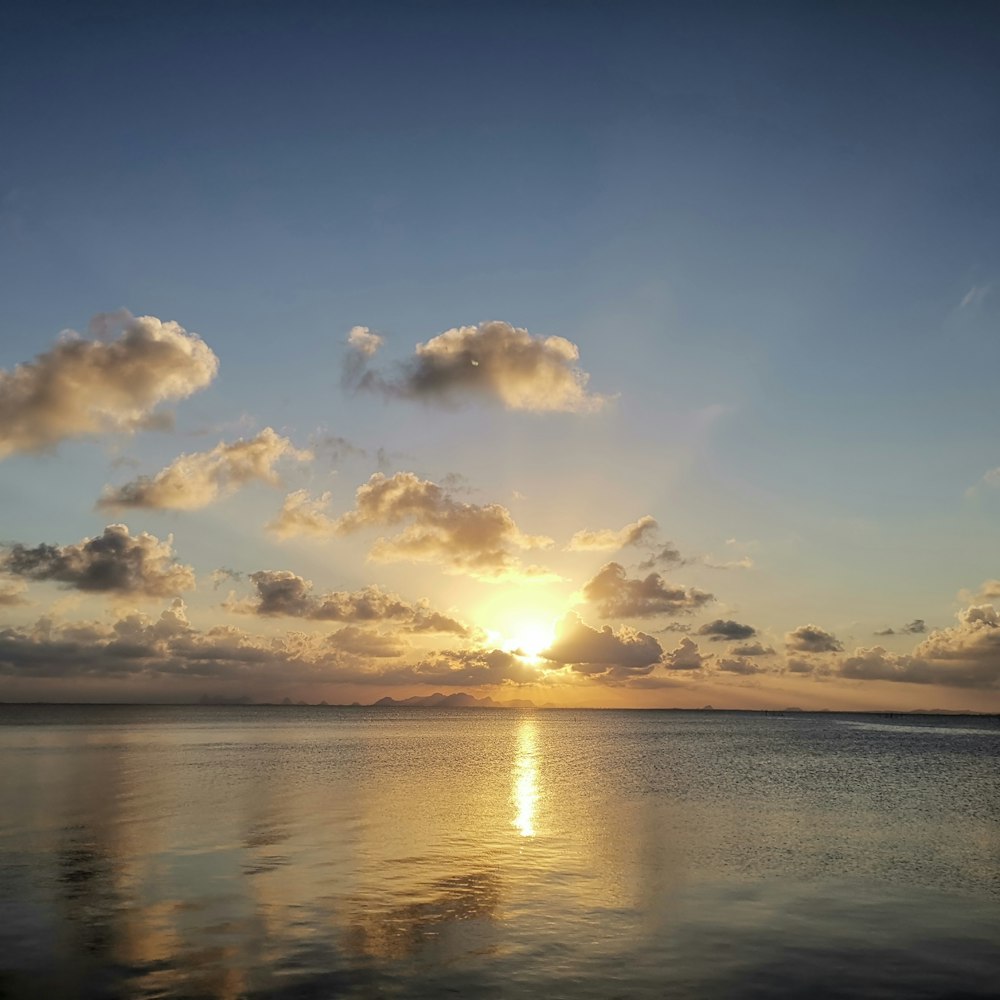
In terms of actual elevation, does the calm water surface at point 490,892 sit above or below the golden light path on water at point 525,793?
above

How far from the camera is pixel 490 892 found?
1020 inches

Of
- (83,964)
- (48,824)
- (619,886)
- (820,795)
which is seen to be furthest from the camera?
(820,795)

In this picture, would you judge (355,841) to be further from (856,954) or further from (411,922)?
(856,954)

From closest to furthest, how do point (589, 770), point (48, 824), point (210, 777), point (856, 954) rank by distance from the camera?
point (856, 954)
point (48, 824)
point (210, 777)
point (589, 770)

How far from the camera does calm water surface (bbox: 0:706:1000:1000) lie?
18.2 m

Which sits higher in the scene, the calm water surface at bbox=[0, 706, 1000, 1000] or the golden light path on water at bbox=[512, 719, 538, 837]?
the calm water surface at bbox=[0, 706, 1000, 1000]

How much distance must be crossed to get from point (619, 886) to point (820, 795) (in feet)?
111

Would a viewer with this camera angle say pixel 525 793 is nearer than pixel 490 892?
No

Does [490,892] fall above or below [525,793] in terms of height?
above

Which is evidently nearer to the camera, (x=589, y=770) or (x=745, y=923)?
(x=745, y=923)

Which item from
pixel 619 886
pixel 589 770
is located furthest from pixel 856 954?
pixel 589 770

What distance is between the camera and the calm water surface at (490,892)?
59.6 ft

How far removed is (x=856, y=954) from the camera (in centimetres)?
2052

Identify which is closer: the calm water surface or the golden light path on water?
the calm water surface
